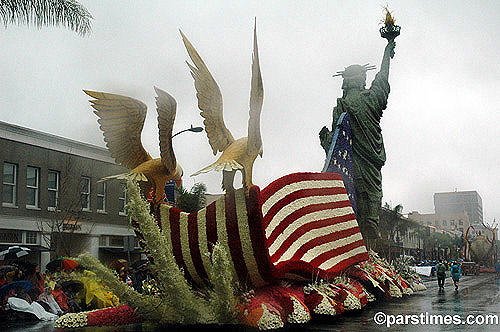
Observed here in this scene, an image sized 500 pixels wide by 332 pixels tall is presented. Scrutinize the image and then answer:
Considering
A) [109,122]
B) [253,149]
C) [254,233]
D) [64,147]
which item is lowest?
[254,233]

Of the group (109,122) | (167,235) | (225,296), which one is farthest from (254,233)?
(109,122)

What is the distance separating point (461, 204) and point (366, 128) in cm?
13849

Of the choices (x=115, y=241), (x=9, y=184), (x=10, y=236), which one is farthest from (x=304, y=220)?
(x=115, y=241)

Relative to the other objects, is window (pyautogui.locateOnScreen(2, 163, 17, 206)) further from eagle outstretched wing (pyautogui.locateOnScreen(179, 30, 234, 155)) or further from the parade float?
eagle outstretched wing (pyautogui.locateOnScreen(179, 30, 234, 155))

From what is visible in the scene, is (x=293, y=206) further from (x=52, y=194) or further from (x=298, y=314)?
(x=52, y=194)

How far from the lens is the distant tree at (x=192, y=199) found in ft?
110

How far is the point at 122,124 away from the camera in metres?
10.5

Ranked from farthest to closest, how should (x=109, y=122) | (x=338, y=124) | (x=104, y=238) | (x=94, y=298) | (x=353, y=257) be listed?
(x=104, y=238)
(x=338, y=124)
(x=94, y=298)
(x=353, y=257)
(x=109, y=122)

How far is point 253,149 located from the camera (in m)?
9.67

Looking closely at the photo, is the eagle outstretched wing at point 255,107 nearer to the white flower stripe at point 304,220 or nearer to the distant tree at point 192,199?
the white flower stripe at point 304,220

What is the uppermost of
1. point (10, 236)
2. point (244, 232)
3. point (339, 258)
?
point (10, 236)

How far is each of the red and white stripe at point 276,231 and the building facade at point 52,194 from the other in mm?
10531

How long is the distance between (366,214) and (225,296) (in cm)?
782

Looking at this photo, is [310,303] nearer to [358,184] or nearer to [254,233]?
[254,233]
